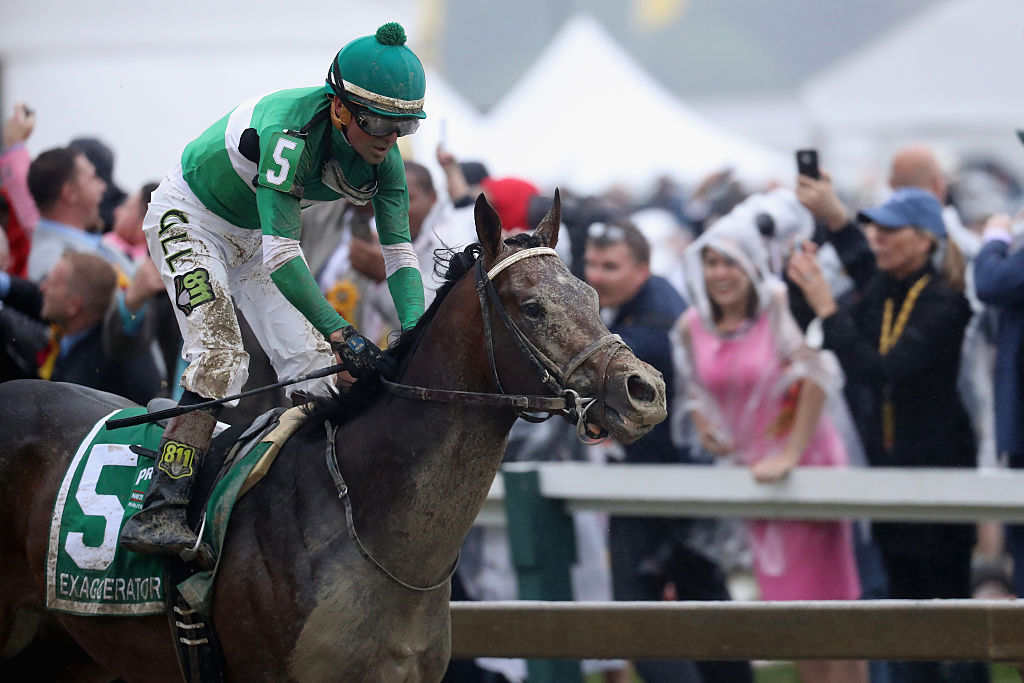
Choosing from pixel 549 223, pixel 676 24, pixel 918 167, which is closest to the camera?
pixel 549 223

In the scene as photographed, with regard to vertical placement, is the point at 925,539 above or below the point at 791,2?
below

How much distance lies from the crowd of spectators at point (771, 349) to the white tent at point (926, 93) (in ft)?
29.9

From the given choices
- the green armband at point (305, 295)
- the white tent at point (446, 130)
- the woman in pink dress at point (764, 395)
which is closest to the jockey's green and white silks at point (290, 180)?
the green armband at point (305, 295)

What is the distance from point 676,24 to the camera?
841 inches

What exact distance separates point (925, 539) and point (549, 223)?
270 cm

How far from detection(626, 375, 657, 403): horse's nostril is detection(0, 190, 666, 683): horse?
0.40 ft

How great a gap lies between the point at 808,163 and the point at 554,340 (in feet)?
10.2

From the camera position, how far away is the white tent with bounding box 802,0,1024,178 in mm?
15156

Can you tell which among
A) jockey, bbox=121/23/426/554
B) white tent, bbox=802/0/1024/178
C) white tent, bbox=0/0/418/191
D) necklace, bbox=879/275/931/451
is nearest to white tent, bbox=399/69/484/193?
white tent, bbox=0/0/418/191

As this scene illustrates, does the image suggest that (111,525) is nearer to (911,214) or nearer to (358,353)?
(358,353)

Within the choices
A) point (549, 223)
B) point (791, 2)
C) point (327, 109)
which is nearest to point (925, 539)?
point (549, 223)

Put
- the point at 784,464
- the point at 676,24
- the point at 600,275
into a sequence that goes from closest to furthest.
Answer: the point at 784,464 < the point at 600,275 < the point at 676,24

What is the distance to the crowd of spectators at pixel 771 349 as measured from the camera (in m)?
5.64

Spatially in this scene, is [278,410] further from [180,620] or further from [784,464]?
[784,464]
